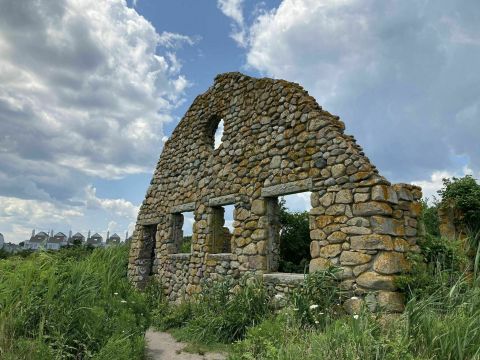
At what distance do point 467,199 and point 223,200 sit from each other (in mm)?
5058

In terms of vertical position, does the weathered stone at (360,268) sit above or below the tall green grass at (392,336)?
above

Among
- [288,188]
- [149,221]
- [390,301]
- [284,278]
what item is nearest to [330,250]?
[284,278]

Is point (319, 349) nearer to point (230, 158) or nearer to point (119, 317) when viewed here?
point (119, 317)

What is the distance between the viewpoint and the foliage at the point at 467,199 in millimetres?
7969

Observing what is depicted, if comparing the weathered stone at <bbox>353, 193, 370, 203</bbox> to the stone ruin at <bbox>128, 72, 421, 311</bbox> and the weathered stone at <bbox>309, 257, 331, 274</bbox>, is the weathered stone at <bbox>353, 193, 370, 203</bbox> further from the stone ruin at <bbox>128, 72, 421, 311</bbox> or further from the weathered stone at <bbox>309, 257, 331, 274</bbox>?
the weathered stone at <bbox>309, 257, 331, 274</bbox>

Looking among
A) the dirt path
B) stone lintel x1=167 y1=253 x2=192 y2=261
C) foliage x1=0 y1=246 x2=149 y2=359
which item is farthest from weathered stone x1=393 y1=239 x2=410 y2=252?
stone lintel x1=167 y1=253 x2=192 y2=261

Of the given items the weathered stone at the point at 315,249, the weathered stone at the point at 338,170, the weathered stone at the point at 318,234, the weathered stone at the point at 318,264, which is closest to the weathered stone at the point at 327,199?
the weathered stone at the point at 338,170

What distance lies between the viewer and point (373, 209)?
5.40 metres

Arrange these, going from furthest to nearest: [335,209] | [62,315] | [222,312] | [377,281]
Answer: [222,312] < [335,209] < [377,281] < [62,315]

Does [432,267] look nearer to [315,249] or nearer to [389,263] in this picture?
[389,263]

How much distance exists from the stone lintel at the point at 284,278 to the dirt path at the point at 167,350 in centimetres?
154

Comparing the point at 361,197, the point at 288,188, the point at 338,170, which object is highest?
the point at 338,170

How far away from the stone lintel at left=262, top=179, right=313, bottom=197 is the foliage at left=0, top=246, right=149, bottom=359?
3.01 m

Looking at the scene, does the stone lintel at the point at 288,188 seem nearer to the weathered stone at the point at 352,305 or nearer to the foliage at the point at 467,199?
the weathered stone at the point at 352,305
